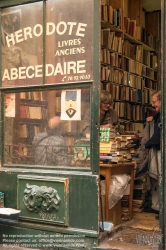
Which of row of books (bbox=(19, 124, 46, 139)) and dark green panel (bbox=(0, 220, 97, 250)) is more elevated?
row of books (bbox=(19, 124, 46, 139))

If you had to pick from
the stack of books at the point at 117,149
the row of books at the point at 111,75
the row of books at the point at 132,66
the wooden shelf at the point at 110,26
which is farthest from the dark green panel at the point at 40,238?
the row of books at the point at 132,66

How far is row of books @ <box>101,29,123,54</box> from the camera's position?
7085 mm

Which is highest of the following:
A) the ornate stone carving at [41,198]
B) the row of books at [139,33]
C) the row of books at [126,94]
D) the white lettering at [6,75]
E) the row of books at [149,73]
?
the row of books at [139,33]

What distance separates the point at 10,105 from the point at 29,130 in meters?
0.38

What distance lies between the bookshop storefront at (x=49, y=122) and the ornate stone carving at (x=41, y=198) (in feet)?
→ 0.03

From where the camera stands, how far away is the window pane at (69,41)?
3.88 m

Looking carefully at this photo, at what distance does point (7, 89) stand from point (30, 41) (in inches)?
23.5

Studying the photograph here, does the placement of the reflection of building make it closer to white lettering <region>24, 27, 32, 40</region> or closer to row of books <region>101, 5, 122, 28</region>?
white lettering <region>24, 27, 32, 40</region>

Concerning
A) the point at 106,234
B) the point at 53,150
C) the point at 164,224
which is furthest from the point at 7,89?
the point at 164,224

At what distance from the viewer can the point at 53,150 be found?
4.08m

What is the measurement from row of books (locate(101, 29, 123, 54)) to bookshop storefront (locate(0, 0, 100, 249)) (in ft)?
9.87

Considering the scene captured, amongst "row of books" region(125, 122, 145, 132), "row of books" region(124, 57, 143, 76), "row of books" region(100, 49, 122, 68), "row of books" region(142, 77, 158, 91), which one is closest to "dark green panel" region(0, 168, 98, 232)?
"row of books" region(100, 49, 122, 68)

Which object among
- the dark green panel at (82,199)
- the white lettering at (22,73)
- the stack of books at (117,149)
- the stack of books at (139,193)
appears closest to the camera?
the dark green panel at (82,199)

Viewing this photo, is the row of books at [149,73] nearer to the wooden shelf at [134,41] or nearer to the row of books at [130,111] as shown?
the wooden shelf at [134,41]
